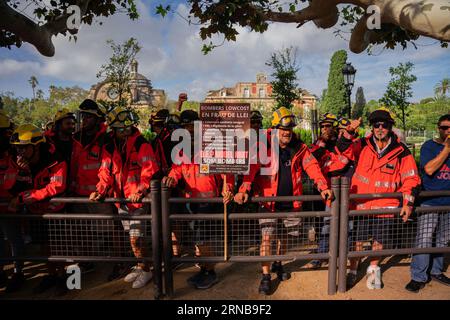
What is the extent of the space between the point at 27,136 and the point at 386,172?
12.9 ft

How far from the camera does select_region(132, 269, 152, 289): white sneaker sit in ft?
12.5

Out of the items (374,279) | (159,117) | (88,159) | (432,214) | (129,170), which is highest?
(159,117)

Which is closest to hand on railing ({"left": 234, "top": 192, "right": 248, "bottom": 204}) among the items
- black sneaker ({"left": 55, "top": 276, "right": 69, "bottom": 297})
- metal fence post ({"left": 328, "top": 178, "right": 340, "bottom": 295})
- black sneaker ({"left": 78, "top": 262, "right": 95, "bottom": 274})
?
metal fence post ({"left": 328, "top": 178, "right": 340, "bottom": 295})

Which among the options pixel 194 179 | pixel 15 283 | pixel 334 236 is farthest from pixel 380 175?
pixel 15 283

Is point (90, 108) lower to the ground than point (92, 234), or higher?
higher

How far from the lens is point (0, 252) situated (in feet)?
12.6

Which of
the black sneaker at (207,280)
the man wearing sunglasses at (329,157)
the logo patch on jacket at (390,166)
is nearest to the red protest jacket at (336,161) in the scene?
the man wearing sunglasses at (329,157)

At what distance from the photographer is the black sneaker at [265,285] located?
145 inches

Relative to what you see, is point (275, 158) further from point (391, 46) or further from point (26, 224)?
point (391, 46)

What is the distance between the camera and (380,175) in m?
3.63

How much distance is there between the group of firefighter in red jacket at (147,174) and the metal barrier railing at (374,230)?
114 mm

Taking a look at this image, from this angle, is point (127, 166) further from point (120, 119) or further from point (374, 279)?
point (374, 279)

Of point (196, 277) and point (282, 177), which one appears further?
point (196, 277)

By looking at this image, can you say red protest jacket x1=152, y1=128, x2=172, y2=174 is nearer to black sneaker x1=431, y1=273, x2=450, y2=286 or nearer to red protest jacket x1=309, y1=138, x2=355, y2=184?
red protest jacket x1=309, y1=138, x2=355, y2=184
